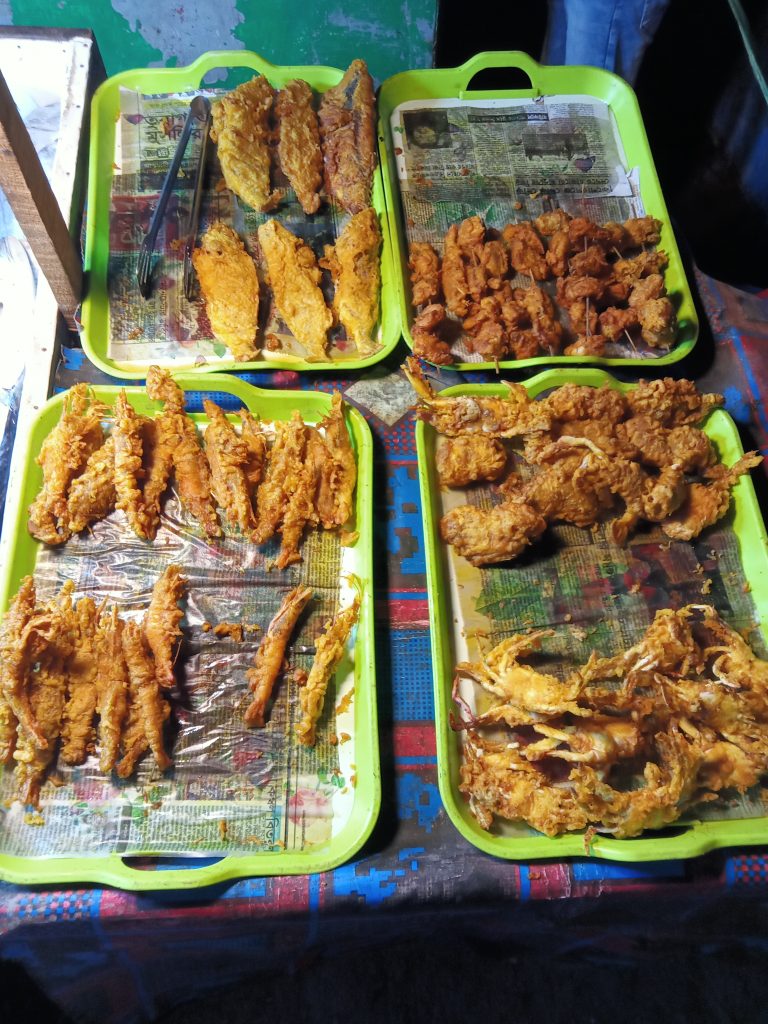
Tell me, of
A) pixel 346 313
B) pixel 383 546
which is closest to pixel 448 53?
pixel 346 313

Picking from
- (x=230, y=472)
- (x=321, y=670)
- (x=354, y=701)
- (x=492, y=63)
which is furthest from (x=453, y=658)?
(x=492, y=63)

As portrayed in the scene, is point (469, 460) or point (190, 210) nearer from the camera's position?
point (469, 460)

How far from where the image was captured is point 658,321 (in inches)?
123

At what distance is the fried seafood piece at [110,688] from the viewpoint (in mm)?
2291

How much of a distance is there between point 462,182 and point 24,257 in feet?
7.47

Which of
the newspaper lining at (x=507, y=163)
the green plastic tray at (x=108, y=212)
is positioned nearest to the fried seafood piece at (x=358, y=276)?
the green plastic tray at (x=108, y=212)

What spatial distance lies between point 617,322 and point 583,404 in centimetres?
63

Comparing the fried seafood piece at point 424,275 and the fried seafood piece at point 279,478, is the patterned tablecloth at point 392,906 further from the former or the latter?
the fried seafood piece at point 424,275

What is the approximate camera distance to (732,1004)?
3.02 m

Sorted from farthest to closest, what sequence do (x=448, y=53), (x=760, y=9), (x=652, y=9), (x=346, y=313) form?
(x=448, y=53), (x=652, y=9), (x=346, y=313), (x=760, y=9)

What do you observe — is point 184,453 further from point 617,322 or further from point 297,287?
point 617,322

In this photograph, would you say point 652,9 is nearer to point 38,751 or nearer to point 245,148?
point 245,148

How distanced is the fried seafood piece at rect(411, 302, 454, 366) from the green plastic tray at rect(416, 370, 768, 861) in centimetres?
20

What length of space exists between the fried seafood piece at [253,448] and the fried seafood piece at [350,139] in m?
1.34
